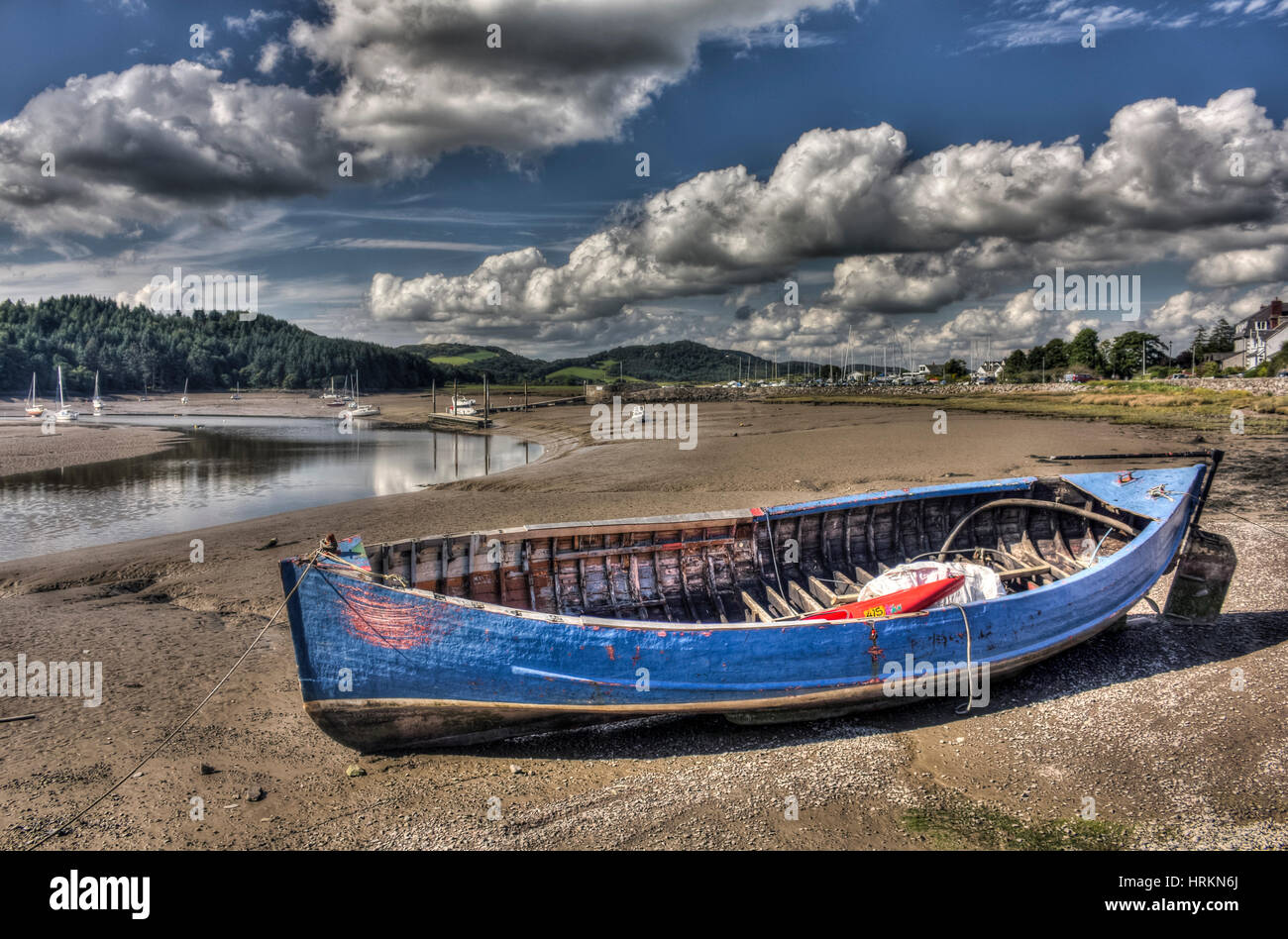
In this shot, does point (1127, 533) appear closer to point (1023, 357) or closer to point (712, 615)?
point (712, 615)

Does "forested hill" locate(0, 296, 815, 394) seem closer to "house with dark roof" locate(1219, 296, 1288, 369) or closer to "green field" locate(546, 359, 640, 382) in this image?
"green field" locate(546, 359, 640, 382)

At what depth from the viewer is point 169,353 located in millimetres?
117375

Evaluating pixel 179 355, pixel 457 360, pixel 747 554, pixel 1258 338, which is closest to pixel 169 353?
pixel 179 355

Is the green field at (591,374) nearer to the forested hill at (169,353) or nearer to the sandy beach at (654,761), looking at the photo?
the forested hill at (169,353)

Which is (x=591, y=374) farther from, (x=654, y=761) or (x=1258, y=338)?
(x=654, y=761)

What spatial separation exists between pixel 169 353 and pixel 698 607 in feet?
456

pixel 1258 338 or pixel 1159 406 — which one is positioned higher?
pixel 1258 338

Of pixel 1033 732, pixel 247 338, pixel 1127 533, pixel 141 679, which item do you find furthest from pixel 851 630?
pixel 247 338

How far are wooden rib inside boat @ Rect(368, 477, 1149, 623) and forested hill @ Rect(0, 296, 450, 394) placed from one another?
112 m

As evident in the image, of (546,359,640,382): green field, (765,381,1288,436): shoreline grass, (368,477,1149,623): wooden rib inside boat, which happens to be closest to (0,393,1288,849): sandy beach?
(368,477,1149,623): wooden rib inside boat

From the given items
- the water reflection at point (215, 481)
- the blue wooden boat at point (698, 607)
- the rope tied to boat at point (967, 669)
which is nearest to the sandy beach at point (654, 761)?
the rope tied to boat at point (967, 669)

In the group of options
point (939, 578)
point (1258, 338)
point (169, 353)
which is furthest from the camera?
point (169, 353)

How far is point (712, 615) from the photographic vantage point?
9062 millimetres

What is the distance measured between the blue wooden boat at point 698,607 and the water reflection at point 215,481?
13.6 metres
